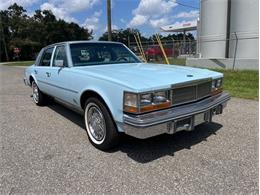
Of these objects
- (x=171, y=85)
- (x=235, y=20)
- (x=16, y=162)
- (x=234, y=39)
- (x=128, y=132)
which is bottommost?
(x=16, y=162)

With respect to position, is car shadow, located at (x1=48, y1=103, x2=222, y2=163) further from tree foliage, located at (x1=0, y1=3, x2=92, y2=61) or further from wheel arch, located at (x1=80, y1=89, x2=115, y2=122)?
tree foliage, located at (x1=0, y1=3, x2=92, y2=61)

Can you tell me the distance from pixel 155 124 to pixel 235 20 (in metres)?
12.3

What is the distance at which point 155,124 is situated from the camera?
10.8ft

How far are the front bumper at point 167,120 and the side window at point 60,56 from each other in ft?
6.69

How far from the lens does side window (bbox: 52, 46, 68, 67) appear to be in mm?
4875

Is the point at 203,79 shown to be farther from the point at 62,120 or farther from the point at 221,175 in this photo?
the point at 62,120

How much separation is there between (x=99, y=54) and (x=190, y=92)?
2.16m

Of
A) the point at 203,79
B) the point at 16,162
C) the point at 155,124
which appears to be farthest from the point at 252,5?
the point at 16,162

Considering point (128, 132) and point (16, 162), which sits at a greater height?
point (128, 132)

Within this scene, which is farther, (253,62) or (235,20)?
(235,20)

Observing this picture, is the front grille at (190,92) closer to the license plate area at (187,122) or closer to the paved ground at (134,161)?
the license plate area at (187,122)

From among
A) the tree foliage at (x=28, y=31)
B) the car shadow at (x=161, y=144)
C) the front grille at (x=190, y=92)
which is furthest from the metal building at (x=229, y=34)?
the tree foliage at (x=28, y=31)

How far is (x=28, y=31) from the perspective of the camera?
62.5 m

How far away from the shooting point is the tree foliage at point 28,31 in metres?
59.0
